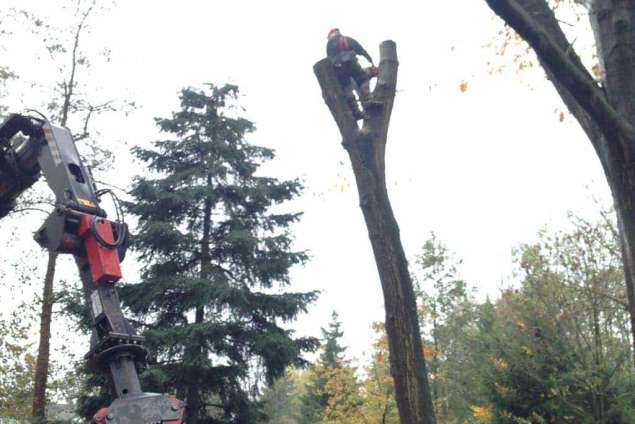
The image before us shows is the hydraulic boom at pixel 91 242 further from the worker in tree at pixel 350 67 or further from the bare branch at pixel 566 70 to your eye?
the bare branch at pixel 566 70

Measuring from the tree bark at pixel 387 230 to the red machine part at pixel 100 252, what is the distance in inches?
79.8

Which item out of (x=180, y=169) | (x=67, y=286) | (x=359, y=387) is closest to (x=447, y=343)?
(x=359, y=387)

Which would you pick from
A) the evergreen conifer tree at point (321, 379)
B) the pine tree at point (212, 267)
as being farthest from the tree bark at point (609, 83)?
the evergreen conifer tree at point (321, 379)

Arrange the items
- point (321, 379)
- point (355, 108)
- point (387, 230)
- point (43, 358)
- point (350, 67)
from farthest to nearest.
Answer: point (321, 379)
point (43, 358)
point (350, 67)
point (355, 108)
point (387, 230)

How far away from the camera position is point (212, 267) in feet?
58.4

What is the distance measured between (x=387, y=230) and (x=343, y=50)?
222 cm

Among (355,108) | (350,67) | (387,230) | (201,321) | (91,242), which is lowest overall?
(387,230)

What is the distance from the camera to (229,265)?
1848 cm

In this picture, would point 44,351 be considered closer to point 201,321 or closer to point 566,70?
point 201,321

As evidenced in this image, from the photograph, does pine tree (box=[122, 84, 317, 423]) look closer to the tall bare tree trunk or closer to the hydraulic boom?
the tall bare tree trunk

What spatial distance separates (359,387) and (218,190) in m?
9.91

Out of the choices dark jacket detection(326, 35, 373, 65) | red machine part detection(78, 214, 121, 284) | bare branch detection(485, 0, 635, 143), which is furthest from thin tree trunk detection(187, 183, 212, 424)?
bare branch detection(485, 0, 635, 143)

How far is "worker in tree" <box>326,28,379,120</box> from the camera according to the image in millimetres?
5973

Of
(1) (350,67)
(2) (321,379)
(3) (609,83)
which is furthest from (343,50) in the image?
(2) (321,379)
